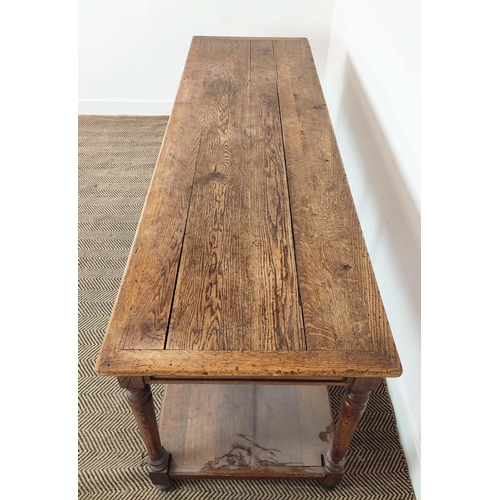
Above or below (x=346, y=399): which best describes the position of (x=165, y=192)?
above

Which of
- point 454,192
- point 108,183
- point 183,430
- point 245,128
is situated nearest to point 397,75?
point 245,128

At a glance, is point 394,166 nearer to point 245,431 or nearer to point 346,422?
point 346,422

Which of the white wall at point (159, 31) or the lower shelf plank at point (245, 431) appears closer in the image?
the lower shelf plank at point (245, 431)

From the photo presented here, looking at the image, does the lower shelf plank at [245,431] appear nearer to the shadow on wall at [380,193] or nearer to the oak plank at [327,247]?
the shadow on wall at [380,193]

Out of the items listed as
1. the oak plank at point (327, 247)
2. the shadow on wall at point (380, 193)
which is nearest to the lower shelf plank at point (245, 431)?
the shadow on wall at point (380, 193)

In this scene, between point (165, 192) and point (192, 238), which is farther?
point (165, 192)

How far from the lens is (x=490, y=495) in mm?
709

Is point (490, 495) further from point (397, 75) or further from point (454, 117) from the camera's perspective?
point (397, 75)

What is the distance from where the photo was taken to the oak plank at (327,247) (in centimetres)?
83

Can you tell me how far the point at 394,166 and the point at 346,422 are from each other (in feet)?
2.60

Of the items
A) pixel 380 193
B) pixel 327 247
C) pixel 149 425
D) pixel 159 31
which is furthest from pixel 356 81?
pixel 149 425

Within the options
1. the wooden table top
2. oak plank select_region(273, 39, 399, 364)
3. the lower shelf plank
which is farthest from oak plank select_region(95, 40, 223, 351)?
the lower shelf plank

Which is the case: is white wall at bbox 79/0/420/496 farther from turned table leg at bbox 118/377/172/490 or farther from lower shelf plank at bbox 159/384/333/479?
turned table leg at bbox 118/377/172/490

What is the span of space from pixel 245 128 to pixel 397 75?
49 cm
